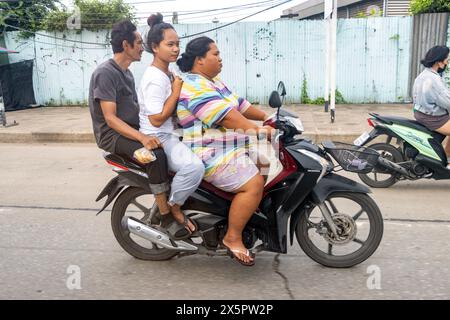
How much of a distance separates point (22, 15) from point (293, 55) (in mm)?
7945

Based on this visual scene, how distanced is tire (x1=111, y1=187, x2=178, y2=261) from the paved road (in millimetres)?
62

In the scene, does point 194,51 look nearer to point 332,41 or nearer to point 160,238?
point 160,238

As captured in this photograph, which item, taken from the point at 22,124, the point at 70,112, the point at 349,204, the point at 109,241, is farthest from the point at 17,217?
the point at 70,112

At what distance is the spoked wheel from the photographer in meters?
3.26

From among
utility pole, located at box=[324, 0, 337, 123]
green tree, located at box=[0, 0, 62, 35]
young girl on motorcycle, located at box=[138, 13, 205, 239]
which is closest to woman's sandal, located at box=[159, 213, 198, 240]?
young girl on motorcycle, located at box=[138, 13, 205, 239]

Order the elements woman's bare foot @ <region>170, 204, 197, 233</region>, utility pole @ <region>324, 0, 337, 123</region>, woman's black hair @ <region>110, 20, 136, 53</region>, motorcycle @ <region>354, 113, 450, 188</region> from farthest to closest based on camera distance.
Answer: utility pole @ <region>324, 0, 337, 123</region>
motorcycle @ <region>354, 113, 450, 188</region>
woman's black hair @ <region>110, 20, 136, 53</region>
woman's bare foot @ <region>170, 204, 197, 233</region>

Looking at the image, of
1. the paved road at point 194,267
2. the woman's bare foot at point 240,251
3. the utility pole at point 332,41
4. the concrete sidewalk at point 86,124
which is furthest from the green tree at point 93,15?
the woman's bare foot at point 240,251

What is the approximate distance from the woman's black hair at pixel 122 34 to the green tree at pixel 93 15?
33.4 feet

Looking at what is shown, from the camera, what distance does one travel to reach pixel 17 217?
473 cm

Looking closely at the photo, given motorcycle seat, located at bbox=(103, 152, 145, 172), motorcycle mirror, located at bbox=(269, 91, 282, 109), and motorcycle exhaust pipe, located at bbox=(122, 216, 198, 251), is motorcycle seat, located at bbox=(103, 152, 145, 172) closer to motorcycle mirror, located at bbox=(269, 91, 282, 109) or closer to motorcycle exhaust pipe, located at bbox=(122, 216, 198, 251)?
motorcycle exhaust pipe, located at bbox=(122, 216, 198, 251)

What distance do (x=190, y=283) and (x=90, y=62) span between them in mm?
11019

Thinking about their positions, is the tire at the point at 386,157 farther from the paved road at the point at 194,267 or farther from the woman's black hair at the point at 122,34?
the woman's black hair at the point at 122,34

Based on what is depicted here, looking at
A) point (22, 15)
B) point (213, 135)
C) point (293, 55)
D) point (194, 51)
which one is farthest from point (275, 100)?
point (22, 15)

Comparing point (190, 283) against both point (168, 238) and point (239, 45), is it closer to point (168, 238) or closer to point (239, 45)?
point (168, 238)
